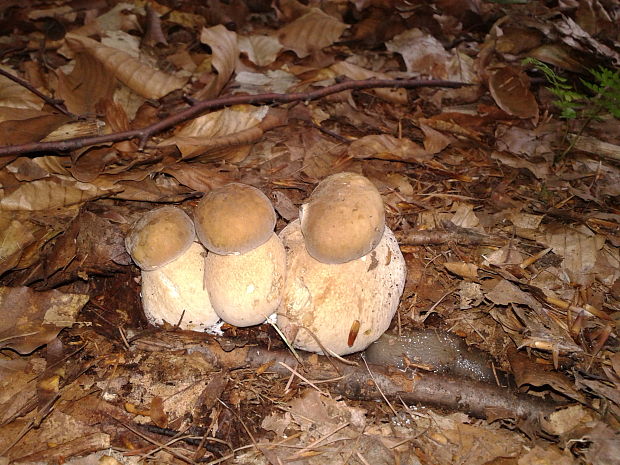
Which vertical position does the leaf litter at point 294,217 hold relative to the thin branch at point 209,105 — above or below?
below

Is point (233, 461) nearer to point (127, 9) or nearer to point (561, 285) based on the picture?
point (561, 285)

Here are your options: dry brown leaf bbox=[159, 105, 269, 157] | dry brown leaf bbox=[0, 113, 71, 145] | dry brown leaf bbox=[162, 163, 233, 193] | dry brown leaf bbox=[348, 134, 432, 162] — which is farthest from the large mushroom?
dry brown leaf bbox=[0, 113, 71, 145]

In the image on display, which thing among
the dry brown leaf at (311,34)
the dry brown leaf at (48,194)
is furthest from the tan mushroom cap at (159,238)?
the dry brown leaf at (311,34)

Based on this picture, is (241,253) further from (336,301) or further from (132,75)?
(132,75)

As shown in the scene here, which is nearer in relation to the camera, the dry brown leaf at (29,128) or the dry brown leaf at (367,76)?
the dry brown leaf at (29,128)

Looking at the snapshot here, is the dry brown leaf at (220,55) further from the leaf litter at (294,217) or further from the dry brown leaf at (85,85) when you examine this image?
the dry brown leaf at (85,85)

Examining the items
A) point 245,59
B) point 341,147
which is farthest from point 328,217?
point 245,59

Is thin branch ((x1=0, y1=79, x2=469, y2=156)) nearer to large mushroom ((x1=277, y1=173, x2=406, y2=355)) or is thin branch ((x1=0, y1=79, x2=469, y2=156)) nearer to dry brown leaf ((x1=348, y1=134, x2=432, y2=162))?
dry brown leaf ((x1=348, y1=134, x2=432, y2=162))

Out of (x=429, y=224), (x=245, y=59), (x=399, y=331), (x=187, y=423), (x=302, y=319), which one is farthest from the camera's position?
(x=245, y=59)
